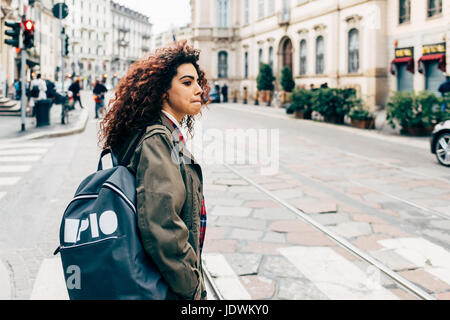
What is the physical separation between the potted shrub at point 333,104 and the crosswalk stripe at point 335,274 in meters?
14.3

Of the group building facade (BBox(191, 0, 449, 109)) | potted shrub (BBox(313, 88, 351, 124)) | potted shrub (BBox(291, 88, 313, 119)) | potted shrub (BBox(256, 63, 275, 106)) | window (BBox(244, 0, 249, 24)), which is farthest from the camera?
window (BBox(244, 0, 249, 24))

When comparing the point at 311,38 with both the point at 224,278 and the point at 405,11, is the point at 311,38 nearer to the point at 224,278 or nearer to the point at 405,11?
the point at 405,11

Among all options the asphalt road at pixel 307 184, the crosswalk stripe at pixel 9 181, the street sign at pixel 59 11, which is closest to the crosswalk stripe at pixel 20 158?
the asphalt road at pixel 307 184

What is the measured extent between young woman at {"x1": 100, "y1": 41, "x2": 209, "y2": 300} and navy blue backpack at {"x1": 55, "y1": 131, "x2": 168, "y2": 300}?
0.13 ft

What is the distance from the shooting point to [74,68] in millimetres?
65438

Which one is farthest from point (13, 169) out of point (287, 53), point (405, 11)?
point (287, 53)

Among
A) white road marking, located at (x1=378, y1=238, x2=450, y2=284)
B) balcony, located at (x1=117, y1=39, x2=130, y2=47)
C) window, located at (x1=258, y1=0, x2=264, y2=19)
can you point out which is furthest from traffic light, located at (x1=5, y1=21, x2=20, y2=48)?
balcony, located at (x1=117, y1=39, x2=130, y2=47)

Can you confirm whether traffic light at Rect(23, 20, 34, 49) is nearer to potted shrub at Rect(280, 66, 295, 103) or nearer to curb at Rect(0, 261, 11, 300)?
curb at Rect(0, 261, 11, 300)

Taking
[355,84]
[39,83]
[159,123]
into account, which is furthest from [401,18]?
[159,123]

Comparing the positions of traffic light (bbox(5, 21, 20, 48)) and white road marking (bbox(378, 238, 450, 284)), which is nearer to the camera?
white road marking (bbox(378, 238, 450, 284))

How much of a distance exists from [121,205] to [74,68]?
6764 cm

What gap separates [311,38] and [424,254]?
27840 mm

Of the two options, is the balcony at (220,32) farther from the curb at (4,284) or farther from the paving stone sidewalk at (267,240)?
the curb at (4,284)

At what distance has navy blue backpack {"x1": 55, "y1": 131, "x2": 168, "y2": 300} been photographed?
1651 mm
